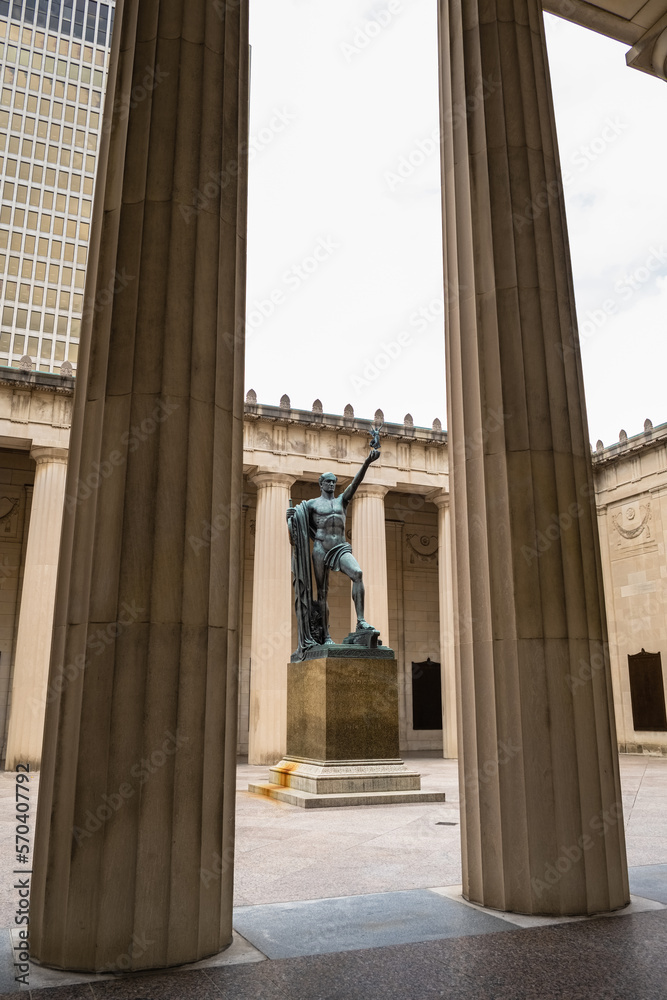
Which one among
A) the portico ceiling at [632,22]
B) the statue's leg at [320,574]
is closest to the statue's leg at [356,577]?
the statue's leg at [320,574]

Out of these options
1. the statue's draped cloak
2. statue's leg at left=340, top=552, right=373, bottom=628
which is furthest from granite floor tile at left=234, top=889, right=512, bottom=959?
the statue's draped cloak

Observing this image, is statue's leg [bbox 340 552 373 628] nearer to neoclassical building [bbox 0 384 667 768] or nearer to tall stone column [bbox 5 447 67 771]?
neoclassical building [bbox 0 384 667 768]

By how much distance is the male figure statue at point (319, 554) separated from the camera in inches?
553

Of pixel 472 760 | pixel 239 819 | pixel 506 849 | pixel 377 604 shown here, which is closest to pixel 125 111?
pixel 472 760

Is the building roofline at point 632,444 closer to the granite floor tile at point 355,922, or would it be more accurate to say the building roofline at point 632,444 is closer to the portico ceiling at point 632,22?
the portico ceiling at point 632,22

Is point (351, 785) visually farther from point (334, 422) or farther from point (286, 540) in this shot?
point (334, 422)

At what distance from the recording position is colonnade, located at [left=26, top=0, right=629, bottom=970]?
4.10m

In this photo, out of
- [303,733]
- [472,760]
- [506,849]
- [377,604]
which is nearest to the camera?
[506,849]

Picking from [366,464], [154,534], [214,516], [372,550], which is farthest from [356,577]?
[372,550]

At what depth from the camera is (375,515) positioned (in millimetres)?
26875

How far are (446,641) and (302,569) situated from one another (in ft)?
47.9

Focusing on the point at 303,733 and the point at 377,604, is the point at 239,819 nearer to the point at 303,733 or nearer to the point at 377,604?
the point at 303,733

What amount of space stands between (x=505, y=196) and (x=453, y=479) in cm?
242

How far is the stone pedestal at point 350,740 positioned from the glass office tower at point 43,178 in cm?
4465
